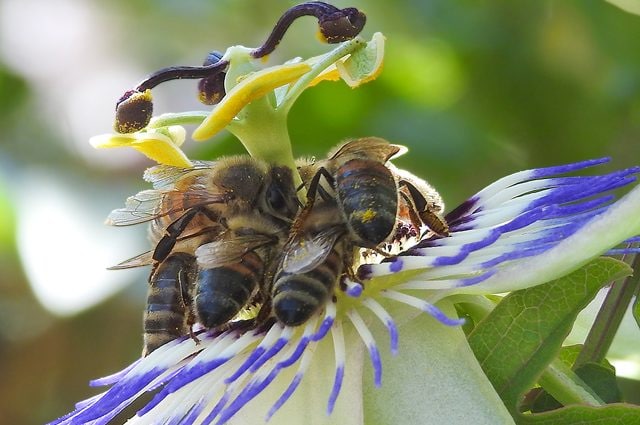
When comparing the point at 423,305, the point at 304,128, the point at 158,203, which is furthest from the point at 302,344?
the point at 304,128

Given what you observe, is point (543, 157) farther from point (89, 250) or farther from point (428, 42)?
point (89, 250)

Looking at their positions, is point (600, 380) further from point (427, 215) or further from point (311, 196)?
point (311, 196)

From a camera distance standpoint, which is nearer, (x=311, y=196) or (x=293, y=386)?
(x=293, y=386)

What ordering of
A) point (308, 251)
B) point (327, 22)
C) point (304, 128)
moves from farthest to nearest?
1. point (304, 128)
2. point (327, 22)
3. point (308, 251)

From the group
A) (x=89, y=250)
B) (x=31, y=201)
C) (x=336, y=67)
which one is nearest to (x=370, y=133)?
(x=89, y=250)

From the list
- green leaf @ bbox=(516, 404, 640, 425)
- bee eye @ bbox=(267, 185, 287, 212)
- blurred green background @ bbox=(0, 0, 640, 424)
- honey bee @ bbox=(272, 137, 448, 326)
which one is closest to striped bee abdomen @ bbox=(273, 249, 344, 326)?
honey bee @ bbox=(272, 137, 448, 326)

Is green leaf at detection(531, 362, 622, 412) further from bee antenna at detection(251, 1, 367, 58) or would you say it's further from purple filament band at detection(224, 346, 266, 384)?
bee antenna at detection(251, 1, 367, 58)

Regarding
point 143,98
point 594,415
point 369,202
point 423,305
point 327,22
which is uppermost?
point 327,22
